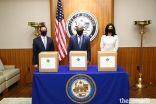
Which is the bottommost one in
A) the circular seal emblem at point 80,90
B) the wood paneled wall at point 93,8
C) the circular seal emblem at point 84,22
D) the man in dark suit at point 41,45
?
the circular seal emblem at point 80,90

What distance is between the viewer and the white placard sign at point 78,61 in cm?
275

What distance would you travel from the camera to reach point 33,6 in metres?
4.93

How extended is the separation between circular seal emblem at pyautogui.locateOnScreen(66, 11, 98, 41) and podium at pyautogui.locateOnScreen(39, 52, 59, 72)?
2083mm

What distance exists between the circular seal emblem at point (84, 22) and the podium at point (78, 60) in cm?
205

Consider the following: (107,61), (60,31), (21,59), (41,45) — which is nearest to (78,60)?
(107,61)

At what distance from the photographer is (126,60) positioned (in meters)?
5.07

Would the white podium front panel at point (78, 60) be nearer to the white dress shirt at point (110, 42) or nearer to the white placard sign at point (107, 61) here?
the white placard sign at point (107, 61)

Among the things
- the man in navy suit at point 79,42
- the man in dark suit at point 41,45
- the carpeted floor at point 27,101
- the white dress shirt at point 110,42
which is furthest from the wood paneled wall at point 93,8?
the carpeted floor at point 27,101

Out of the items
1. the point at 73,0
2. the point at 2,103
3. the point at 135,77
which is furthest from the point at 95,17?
the point at 2,103

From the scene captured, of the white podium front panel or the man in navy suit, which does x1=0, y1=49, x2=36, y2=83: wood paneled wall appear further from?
the white podium front panel

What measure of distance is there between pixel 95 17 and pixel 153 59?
6.58ft

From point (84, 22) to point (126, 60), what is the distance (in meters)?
1.56

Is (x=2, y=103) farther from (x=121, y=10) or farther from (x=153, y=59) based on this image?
(x=153, y=59)

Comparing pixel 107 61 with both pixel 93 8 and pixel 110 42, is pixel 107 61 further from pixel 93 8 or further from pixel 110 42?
pixel 93 8
